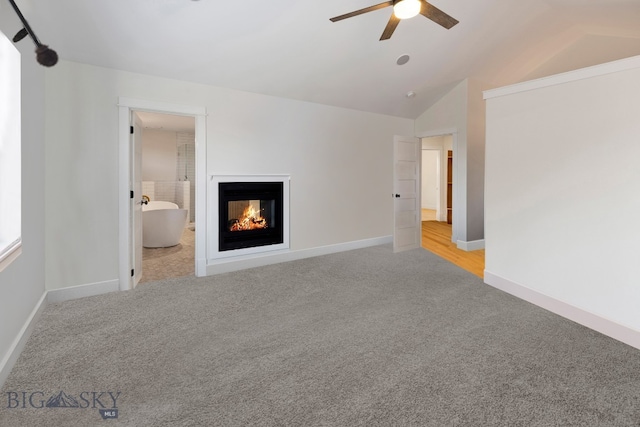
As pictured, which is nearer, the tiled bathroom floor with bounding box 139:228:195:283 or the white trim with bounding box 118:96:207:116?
the white trim with bounding box 118:96:207:116

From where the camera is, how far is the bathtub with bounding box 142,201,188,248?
5204mm

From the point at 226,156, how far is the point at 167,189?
4.54m

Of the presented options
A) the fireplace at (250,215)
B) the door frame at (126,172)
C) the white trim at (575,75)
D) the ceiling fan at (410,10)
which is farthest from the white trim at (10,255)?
the white trim at (575,75)

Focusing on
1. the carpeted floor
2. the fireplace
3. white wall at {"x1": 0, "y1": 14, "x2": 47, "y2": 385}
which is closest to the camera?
the carpeted floor

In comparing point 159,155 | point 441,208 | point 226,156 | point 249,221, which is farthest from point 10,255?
point 441,208

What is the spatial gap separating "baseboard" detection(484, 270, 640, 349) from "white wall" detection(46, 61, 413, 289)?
2.49m

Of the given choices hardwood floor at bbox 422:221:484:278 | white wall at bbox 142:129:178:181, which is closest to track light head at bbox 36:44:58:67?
hardwood floor at bbox 422:221:484:278

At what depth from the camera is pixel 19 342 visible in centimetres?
215

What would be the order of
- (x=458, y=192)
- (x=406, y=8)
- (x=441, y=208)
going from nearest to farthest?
(x=406, y=8) < (x=458, y=192) < (x=441, y=208)

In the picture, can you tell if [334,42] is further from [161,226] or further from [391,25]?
[161,226]

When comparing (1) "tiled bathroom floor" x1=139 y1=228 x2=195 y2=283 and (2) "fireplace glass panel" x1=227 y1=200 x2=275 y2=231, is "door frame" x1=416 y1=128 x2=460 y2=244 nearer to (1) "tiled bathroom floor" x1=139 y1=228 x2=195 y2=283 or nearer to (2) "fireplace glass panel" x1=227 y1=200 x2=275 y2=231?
(2) "fireplace glass panel" x1=227 y1=200 x2=275 y2=231

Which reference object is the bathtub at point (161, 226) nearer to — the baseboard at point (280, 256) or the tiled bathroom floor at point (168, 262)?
the tiled bathroom floor at point (168, 262)

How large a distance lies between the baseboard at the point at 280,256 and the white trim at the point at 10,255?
1.93 meters

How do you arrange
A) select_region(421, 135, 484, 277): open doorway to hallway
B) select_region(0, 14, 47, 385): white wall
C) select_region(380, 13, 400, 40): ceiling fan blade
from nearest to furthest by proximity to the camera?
select_region(0, 14, 47, 385): white wall → select_region(380, 13, 400, 40): ceiling fan blade → select_region(421, 135, 484, 277): open doorway to hallway
